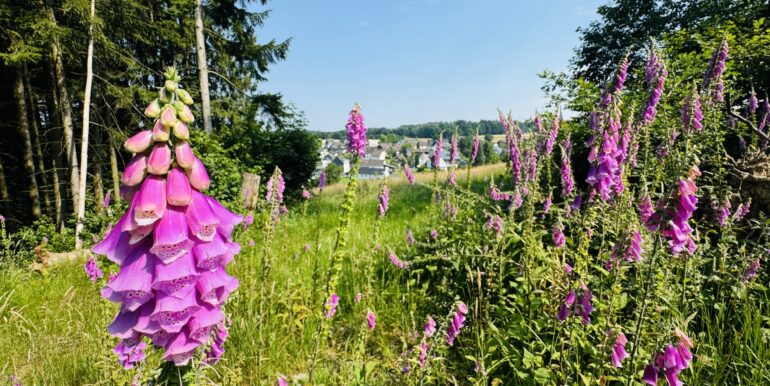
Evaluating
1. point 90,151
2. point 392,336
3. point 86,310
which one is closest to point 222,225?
point 392,336

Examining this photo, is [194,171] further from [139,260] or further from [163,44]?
[163,44]

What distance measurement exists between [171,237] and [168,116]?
0.93ft

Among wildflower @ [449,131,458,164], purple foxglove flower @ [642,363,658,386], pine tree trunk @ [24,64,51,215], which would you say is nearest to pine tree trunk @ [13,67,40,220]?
pine tree trunk @ [24,64,51,215]

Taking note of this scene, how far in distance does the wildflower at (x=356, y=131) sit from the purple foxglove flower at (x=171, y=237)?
5.04ft

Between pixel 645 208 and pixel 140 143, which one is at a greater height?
pixel 140 143

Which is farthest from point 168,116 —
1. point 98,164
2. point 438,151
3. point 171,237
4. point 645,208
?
point 98,164

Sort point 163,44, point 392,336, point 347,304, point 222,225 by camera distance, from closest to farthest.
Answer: point 222,225 < point 392,336 < point 347,304 < point 163,44

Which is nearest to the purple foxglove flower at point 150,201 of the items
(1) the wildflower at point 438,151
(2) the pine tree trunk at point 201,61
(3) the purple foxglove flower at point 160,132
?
(3) the purple foxglove flower at point 160,132

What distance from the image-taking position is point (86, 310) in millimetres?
3762

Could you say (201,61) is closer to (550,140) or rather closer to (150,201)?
(550,140)

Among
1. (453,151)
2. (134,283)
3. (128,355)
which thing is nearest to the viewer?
(134,283)

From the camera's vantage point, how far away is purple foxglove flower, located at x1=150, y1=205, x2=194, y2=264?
86 centimetres

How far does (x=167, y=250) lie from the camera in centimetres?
87

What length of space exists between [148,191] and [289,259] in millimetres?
4262
